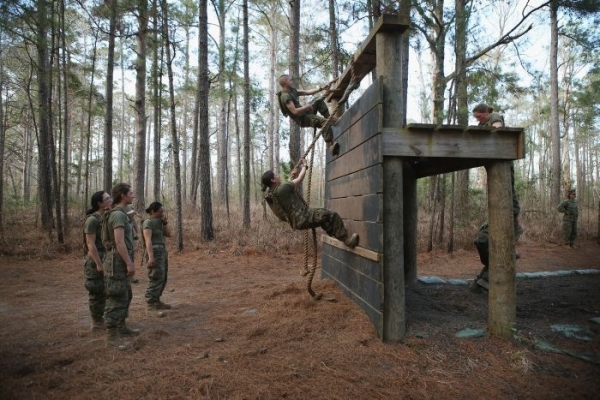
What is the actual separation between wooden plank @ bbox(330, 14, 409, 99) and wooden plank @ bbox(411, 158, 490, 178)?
1644mm

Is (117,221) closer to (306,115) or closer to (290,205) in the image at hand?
(290,205)

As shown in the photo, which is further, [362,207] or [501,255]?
[362,207]

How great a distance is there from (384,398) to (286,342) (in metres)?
1.44

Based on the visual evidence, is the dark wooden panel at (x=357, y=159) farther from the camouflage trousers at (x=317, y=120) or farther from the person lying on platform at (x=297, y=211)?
the person lying on platform at (x=297, y=211)

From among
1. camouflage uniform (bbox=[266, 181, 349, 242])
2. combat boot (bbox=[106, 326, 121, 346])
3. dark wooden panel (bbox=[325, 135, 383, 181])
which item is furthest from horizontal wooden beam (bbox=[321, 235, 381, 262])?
combat boot (bbox=[106, 326, 121, 346])

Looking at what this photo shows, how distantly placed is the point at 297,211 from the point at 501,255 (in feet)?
8.75

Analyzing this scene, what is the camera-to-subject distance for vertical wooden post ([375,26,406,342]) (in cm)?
415

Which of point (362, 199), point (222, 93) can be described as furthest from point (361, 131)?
point (222, 93)

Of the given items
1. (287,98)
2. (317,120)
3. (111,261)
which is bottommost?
(111,261)

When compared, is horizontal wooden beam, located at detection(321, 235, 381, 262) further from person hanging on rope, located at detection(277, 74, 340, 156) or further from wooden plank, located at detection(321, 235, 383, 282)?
person hanging on rope, located at detection(277, 74, 340, 156)

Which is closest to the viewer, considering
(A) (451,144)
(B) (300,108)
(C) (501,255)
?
(A) (451,144)

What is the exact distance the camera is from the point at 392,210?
4.21 m

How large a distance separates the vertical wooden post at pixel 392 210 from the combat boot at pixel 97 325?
3.74m

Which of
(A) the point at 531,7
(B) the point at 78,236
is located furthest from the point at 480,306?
(B) the point at 78,236
